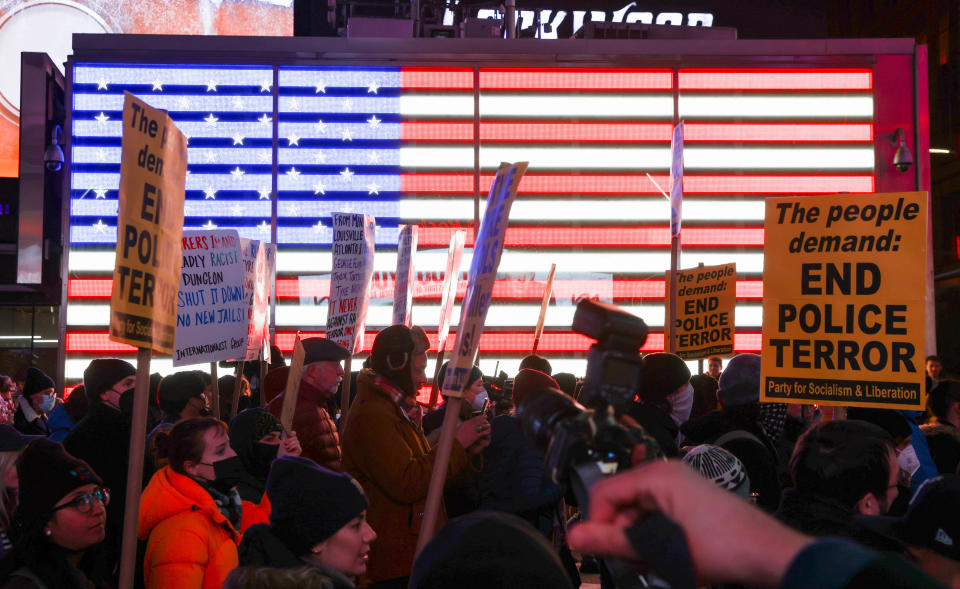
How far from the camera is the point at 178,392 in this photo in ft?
19.3

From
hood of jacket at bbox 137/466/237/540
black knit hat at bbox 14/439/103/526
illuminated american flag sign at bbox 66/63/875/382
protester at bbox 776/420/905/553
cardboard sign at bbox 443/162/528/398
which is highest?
illuminated american flag sign at bbox 66/63/875/382

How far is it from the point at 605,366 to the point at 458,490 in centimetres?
388

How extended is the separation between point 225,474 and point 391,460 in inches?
29.9

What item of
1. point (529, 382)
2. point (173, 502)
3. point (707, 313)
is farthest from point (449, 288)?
point (173, 502)

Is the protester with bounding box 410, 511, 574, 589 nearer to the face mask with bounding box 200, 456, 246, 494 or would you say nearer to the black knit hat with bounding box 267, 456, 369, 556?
the black knit hat with bounding box 267, 456, 369, 556

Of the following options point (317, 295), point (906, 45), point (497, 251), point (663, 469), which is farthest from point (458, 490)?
point (906, 45)

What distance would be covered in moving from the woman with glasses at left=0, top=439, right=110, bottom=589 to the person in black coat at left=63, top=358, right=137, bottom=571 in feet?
4.72

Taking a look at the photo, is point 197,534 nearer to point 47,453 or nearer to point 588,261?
point 47,453

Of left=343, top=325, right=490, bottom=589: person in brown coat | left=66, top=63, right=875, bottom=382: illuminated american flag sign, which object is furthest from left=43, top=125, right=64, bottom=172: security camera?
left=343, top=325, right=490, bottom=589: person in brown coat

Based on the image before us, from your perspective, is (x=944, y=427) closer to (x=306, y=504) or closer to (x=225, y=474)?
(x=225, y=474)

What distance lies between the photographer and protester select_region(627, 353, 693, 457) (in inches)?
196

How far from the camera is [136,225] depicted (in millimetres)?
3936

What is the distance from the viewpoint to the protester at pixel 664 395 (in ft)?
16.3

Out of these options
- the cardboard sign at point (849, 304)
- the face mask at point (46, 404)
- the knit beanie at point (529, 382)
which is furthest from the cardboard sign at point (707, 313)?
the face mask at point (46, 404)
